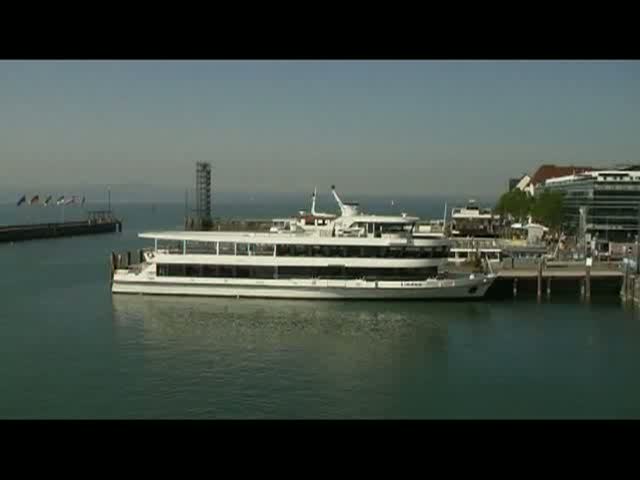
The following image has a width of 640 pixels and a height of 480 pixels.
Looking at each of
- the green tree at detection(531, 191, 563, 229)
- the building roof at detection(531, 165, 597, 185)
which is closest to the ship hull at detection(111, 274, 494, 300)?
the green tree at detection(531, 191, 563, 229)

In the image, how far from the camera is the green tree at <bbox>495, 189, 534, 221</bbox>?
157 ft

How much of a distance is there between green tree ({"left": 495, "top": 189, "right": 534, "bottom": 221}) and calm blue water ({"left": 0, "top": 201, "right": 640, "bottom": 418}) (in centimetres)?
2533

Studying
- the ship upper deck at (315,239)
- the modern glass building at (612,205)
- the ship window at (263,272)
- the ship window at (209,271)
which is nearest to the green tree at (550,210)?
the modern glass building at (612,205)

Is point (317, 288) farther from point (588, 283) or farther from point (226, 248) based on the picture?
point (588, 283)

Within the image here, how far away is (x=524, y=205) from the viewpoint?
158ft

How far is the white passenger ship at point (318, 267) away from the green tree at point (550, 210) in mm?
20815

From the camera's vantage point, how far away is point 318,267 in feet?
70.9

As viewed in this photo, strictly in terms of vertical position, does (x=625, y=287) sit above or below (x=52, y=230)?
below

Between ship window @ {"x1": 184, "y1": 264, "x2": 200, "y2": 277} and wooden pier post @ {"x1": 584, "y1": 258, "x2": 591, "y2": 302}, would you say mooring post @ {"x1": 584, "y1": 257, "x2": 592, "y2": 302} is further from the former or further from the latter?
ship window @ {"x1": 184, "y1": 264, "x2": 200, "y2": 277}

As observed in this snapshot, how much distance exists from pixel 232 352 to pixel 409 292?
26.0 ft

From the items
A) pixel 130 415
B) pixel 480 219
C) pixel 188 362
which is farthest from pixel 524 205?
pixel 130 415

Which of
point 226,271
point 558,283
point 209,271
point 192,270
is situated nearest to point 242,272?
point 226,271

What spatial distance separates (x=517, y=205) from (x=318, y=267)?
3121 cm
